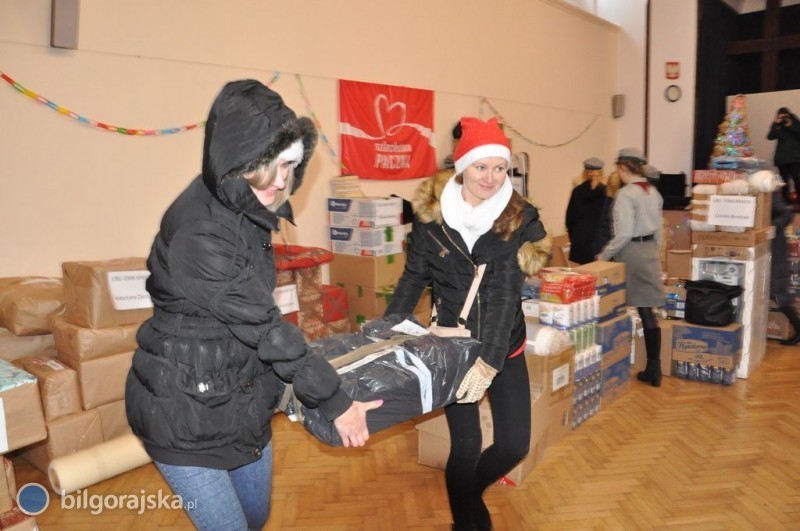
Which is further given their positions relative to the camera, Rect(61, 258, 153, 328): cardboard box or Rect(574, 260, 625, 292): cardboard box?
Rect(574, 260, 625, 292): cardboard box

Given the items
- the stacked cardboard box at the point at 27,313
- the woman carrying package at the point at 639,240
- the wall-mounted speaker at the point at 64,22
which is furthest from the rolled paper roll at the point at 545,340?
the wall-mounted speaker at the point at 64,22

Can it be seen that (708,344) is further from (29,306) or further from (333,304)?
(29,306)

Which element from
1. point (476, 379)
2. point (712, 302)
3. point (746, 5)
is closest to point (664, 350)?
point (712, 302)

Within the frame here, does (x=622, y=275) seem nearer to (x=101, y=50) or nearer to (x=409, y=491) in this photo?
(x=409, y=491)

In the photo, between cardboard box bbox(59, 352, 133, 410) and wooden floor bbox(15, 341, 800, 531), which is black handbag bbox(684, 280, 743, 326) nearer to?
wooden floor bbox(15, 341, 800, 531)

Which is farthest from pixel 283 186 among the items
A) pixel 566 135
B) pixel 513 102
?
pixel 566 135

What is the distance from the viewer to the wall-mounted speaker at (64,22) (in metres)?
3.53

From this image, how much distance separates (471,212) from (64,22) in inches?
109

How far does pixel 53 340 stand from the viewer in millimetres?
3510

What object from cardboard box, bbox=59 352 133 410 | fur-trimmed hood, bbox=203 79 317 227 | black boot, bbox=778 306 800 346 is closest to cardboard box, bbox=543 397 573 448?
cardboard box, bbox=59 352 133 410

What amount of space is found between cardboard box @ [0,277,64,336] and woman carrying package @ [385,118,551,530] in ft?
6.87

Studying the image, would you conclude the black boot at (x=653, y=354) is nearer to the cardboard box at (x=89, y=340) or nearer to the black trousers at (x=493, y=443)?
the black trousers at (x=493, y=443)

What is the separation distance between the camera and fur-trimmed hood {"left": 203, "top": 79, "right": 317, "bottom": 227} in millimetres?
1348

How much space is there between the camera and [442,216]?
7.32 ft
